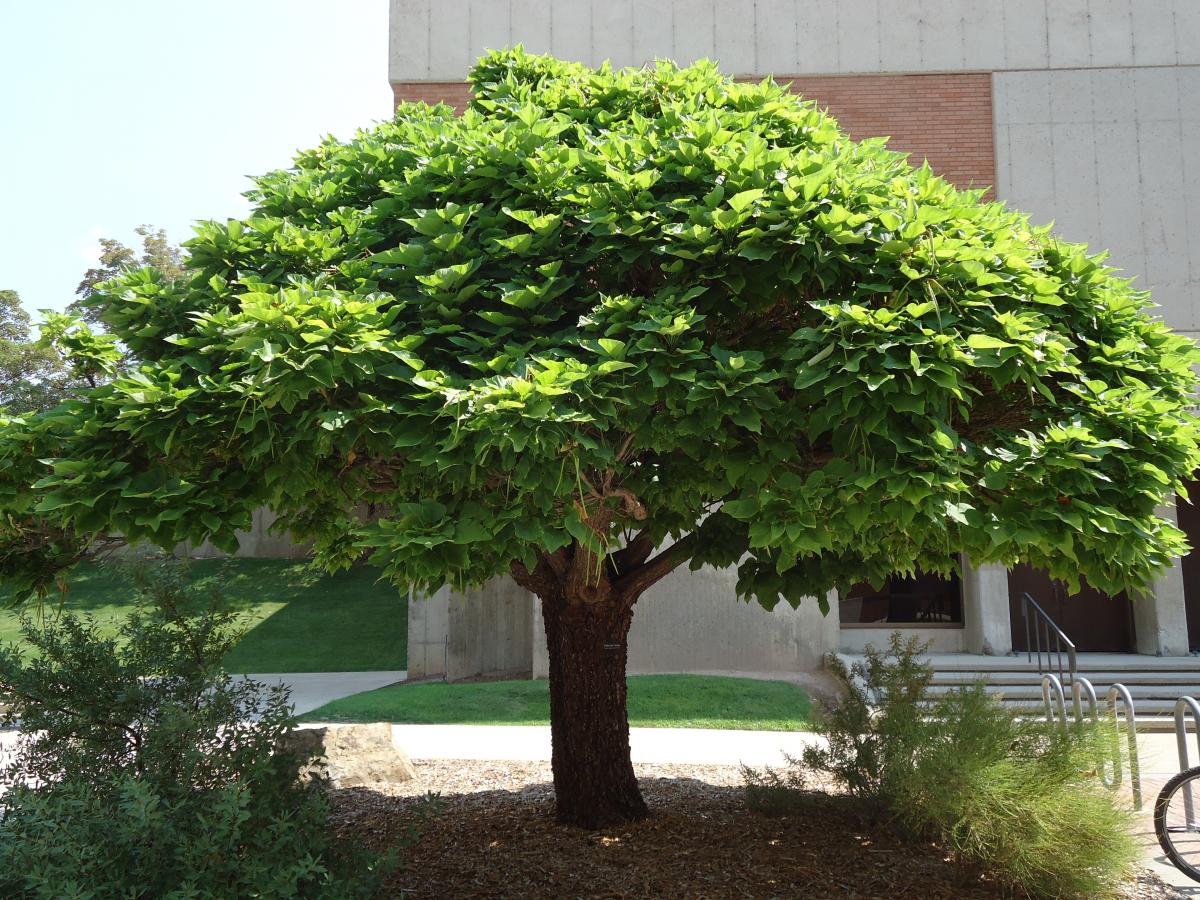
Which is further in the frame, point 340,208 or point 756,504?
point 340,208

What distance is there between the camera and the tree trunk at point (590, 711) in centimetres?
660

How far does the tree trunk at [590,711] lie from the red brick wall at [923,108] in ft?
40.2

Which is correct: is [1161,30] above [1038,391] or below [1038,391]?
above

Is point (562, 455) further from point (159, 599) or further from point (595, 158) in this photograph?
point (159, 599)

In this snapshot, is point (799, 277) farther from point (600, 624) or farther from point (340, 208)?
point (600, 624)

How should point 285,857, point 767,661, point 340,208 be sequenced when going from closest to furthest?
point 285,857
point 340,208
point 767,661

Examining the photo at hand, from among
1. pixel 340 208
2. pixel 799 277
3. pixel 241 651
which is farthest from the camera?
pixel 241 651

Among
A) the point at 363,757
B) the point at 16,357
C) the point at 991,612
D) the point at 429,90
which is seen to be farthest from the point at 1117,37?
the point at 16,357

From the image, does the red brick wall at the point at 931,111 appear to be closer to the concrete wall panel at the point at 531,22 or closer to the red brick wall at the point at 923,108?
the red brick wall at the point at 923,108

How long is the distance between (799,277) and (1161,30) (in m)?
16.6

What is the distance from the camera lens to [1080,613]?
1781 cm

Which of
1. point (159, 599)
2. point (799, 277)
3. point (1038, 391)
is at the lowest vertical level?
point (159, 599)

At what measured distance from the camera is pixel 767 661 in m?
15.8

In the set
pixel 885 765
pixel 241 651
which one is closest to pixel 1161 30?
pixel 885 765
